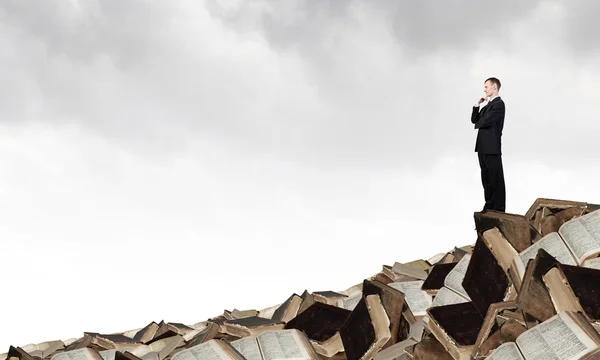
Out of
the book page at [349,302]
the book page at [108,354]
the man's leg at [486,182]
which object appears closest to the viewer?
the book page at [108,354]

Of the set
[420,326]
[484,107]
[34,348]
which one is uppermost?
[484,107]

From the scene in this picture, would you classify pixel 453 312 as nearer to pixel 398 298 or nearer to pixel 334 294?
pixel 398 298

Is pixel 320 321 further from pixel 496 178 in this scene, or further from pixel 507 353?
pixel 496 178

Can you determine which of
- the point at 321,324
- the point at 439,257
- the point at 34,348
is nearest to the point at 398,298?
the point at 321,324

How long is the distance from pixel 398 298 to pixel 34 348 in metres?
3.43

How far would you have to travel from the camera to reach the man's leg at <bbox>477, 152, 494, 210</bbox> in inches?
235

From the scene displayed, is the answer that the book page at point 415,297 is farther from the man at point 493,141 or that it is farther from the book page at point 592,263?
the man at point 493,141

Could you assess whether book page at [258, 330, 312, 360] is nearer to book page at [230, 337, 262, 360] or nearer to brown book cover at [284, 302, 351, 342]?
book page at [230, 337, 262, 360]

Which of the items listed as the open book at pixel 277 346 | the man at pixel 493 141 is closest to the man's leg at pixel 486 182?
the man at pixel 493 141

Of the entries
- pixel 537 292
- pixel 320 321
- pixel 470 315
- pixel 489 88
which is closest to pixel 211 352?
pixel 320 321

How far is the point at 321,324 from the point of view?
14.6 feet

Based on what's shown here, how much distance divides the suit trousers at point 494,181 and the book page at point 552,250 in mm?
1679

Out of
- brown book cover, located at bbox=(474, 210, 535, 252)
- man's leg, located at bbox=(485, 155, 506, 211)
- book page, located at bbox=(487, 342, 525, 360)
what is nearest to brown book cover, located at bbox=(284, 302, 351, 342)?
brown book cover, located at bbox=(474, 210, 535, 252)

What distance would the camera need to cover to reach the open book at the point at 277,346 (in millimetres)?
3932
